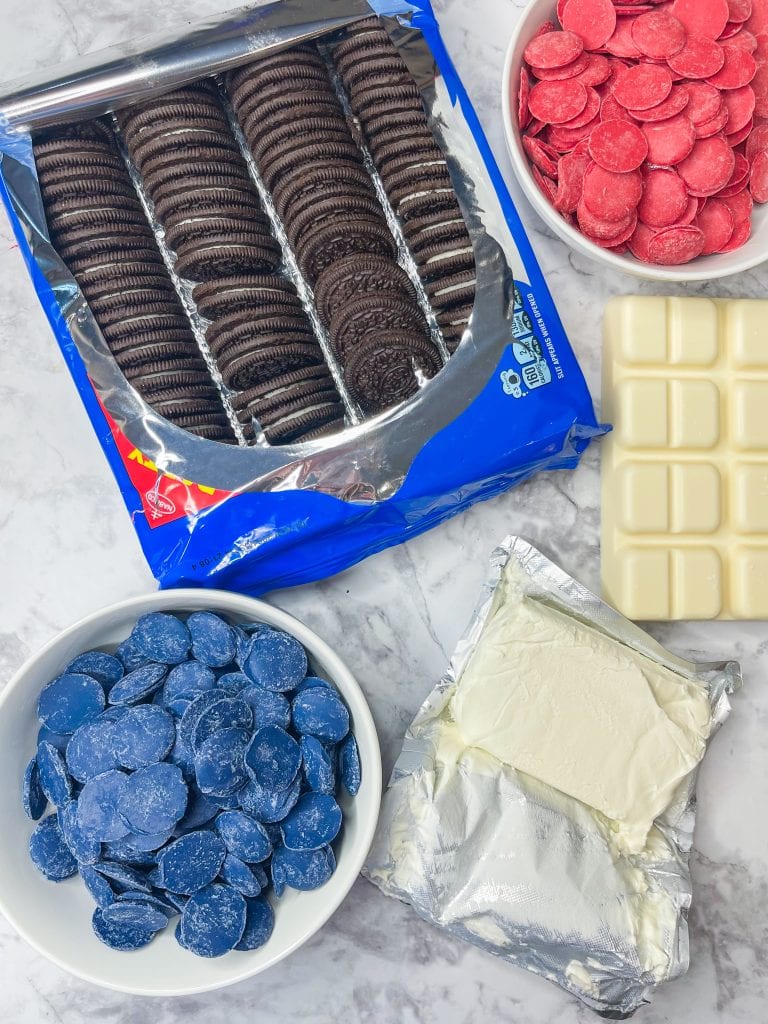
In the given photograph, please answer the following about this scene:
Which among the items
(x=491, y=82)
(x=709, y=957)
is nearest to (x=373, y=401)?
(x=491, y=82)

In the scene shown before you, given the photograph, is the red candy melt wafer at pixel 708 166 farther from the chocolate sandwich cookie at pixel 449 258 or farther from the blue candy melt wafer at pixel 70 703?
the blue candy melt wafer at pixel 70 703

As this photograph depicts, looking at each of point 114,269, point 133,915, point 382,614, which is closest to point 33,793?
point 133,915

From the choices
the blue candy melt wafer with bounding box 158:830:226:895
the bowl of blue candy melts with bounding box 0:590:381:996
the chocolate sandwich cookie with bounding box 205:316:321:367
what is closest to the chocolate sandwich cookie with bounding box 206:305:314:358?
the chocolate sandwich cookie with bounding box 205:316:321:367

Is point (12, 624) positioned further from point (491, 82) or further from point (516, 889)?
point (491, 82)

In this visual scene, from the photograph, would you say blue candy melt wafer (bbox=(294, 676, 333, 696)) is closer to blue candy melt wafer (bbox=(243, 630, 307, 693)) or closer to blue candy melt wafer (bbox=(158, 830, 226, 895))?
blue candy melt wafer (bbox=(243, 630, 307, 693))

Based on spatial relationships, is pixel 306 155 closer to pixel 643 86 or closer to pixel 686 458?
pixel 643 86

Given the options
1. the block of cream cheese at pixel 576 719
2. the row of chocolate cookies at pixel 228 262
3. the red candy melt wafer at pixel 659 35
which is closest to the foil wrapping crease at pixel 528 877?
the block of cream cheese at pixel 576 719
